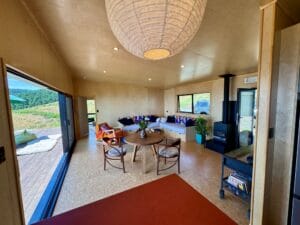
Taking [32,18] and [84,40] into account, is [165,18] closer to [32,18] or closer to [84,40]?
[32,18]

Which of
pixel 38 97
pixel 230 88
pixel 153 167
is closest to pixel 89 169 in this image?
pixel 153 167

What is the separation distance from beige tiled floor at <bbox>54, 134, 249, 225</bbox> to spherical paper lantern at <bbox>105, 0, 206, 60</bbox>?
7.49ft

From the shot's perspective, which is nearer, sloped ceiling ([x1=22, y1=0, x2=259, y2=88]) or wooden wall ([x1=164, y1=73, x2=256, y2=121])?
sloped ceiling ([x1=22, y1=0, x2=259, y2=88])

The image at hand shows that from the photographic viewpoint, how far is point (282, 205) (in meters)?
1.44

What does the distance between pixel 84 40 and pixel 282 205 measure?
3.39 meters

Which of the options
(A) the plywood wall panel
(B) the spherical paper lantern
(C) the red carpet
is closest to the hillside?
(A) the plywood wall panel

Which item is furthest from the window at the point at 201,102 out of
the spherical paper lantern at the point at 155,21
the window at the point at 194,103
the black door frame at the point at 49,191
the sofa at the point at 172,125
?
the spherical paper lantern at the point at 155,21

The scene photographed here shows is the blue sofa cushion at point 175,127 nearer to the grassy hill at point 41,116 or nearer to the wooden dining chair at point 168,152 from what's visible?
the wooden dining chair at point 168,152

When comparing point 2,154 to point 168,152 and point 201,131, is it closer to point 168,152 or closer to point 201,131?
point 168,152

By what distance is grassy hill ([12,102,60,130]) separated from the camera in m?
2.46

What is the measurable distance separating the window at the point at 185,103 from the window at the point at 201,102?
0.25 meters

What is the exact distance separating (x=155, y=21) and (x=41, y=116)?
12.2ft

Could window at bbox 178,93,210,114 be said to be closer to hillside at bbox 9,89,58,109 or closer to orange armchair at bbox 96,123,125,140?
orange armchair at bbox 96,123,125,140

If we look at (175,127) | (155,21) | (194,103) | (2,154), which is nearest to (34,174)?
(2,154)
